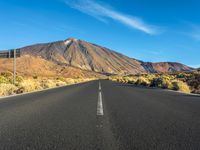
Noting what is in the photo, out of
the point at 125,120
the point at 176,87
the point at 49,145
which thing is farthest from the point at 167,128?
the point at 176,87

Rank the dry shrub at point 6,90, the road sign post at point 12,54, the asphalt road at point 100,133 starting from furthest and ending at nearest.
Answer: the road sign post at point 12,54 → the dry shrub at point 6,90 → the asphalt road at point 100,133

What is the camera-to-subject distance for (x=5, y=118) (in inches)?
359

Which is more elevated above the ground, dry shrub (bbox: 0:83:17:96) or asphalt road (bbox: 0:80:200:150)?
dry shrub (bbox: 0:83:17:96)

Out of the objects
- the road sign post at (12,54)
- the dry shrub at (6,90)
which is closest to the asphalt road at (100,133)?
the dry shrub at (6,90)

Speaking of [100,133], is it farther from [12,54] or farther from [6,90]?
[12,54]

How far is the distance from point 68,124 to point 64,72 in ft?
458

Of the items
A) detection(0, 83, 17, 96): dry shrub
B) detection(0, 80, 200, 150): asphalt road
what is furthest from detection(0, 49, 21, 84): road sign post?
detection(0, 80, 200, 150): asphalt road

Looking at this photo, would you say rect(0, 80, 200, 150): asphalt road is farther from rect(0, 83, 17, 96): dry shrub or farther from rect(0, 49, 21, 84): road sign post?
rect(0, 49, 21, 84): road sign post

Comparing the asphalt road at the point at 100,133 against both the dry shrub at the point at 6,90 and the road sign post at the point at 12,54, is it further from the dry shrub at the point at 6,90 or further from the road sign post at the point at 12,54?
the road sign post at the point at 12,54

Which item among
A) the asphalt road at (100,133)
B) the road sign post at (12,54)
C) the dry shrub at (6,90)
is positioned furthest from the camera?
the road sign post at (12,54)

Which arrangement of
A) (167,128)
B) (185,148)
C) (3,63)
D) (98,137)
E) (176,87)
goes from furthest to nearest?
(3,63) → (176,87) → (167,128) → (98,137) → (185,148)

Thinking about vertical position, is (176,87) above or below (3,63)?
below

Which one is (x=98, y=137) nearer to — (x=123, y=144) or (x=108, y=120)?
(x=123, y=144)

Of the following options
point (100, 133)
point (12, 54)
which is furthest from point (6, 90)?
point (100, 133)
